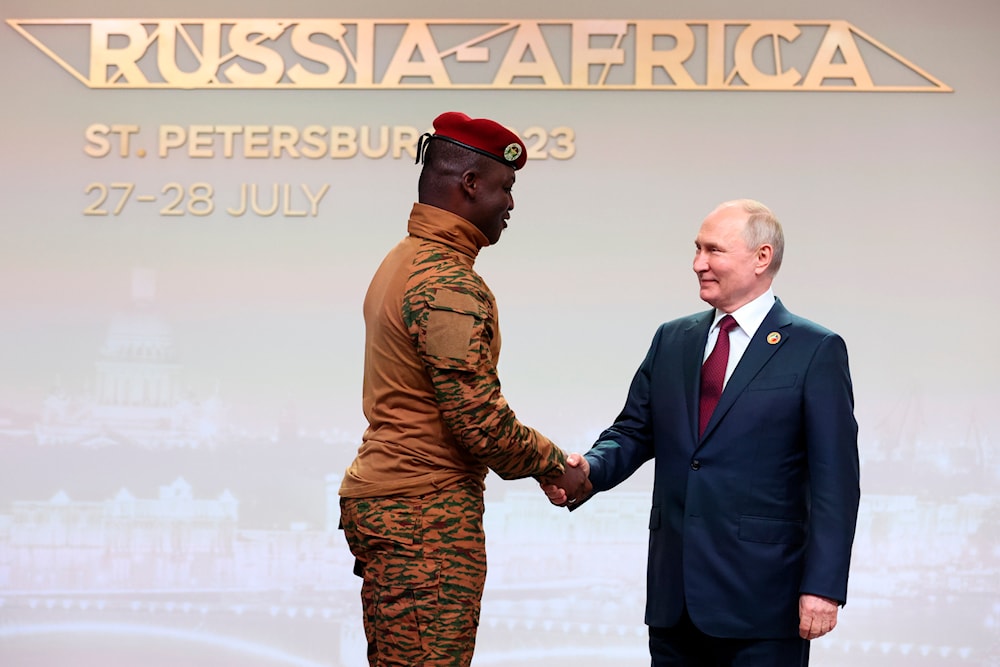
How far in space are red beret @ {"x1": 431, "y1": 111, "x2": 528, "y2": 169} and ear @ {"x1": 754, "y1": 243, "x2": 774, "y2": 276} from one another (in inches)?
23.1

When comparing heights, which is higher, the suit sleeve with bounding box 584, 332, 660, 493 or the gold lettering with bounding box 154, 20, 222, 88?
the gold lettering with bounding box 154, 20, 222, 88

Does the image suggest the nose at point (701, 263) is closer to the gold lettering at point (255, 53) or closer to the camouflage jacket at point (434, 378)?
the camouflage jacket at point (434, 378)

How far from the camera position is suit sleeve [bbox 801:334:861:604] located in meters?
2.26

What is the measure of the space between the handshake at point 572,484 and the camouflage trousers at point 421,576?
33 cm

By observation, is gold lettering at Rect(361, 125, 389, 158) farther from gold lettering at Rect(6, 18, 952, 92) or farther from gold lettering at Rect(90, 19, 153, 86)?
gold lettering at Rect(90, 19, 153, 86)

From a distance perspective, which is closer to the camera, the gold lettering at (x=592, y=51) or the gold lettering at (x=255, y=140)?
the gold lettering at (x=592, y=51)

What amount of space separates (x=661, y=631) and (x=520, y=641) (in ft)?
6.01

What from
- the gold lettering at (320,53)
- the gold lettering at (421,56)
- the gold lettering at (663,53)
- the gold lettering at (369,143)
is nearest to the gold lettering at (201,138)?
the gold lettering at (320,53)

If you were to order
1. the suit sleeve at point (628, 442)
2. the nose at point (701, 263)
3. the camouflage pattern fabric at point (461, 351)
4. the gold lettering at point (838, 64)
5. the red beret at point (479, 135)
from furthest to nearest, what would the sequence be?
the gold lettering at point (838, 64), the suit sleeve at point (628, 442), the nose at point (701, 263), the red beret at point (479, 135), the camouflage pattern fabric at point (461, 351)

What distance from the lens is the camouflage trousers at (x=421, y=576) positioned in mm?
2186

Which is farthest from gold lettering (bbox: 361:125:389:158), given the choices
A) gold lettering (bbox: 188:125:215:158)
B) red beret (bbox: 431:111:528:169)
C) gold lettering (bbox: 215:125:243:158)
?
red beret (bbox: 431:111:528:169)

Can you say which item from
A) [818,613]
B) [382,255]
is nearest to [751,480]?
[818,613]

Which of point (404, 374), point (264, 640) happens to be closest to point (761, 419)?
point (404, 374)

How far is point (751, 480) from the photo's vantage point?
2.35 metres
